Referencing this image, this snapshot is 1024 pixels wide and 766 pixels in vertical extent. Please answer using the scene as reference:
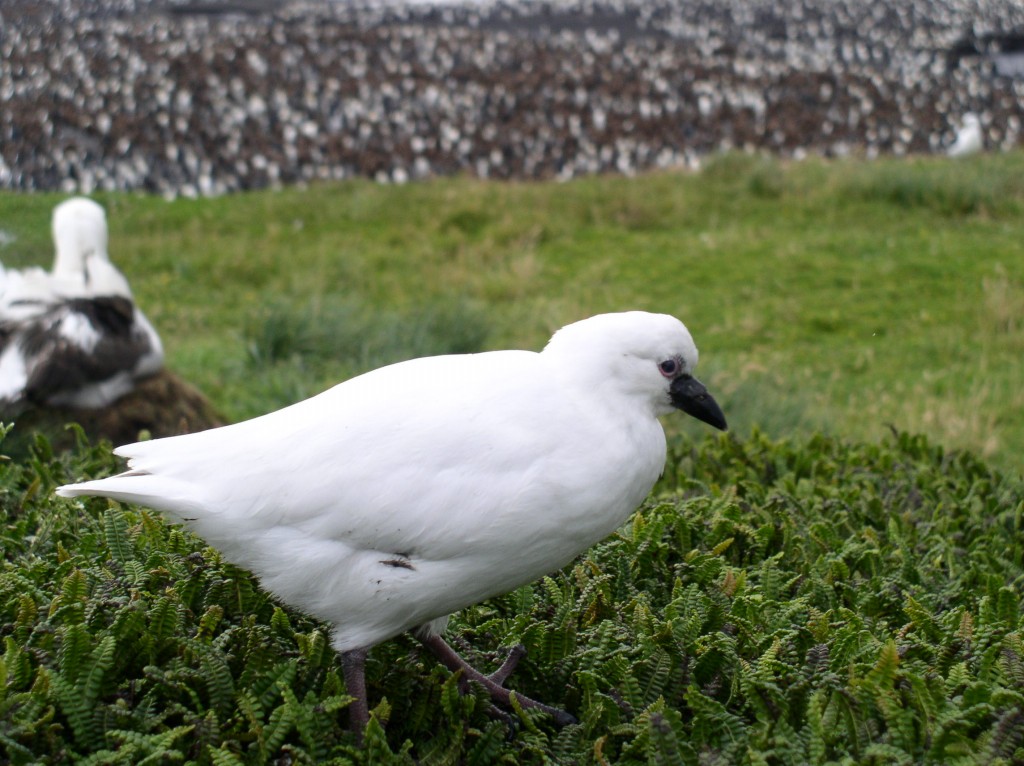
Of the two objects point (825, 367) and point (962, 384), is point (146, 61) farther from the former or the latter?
point (962, 384)

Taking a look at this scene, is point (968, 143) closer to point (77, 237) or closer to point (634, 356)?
point (77, 237)

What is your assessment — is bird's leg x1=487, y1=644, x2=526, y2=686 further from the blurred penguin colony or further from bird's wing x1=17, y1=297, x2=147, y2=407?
the blurred penguin colony

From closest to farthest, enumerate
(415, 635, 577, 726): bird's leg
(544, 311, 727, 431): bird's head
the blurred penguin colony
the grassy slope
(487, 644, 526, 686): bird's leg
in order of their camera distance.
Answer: (544, 311, 727, 431): bird's head, (415, 635, 577, 726): bird's leg, (487, 644, 526, 686): bird's leg, the grassy slope, the blurred penguin colony


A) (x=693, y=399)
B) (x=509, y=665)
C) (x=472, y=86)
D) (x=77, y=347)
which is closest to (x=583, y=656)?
(x=509, y=665)

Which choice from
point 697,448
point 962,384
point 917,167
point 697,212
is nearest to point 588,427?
point 697,448

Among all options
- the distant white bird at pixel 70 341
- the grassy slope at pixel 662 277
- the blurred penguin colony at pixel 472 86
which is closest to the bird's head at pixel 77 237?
the distant white bird at pixel 70 341

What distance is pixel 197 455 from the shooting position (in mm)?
2885

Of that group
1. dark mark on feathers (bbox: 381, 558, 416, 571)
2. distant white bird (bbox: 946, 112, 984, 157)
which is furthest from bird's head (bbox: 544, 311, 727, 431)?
distant white bird (bbox: 946, 112, 984, 157)

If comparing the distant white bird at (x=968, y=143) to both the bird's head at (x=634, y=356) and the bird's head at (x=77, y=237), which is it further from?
the bird's head at (x=634, y=356)

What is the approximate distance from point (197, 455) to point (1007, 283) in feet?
25.0

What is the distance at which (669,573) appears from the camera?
149 inches

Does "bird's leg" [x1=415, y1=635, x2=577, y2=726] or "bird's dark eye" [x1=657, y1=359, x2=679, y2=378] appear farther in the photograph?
"bird's leg" [x1=415, y1=635, x2=577, y2=726]

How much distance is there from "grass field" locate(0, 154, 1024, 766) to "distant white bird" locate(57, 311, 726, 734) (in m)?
0.32

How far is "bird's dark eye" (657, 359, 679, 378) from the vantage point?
2.94m
